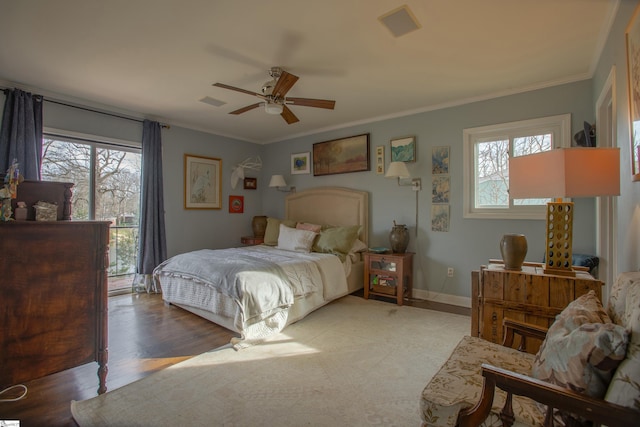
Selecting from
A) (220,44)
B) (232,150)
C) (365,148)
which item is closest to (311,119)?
(365,148)

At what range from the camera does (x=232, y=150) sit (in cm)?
547

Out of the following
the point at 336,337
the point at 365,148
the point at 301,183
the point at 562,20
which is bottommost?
the point at 336,337

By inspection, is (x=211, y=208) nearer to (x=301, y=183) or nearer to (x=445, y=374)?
(x=301, y=183)

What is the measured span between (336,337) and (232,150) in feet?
12.8

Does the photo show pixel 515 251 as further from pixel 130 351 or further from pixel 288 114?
pixel 130 351

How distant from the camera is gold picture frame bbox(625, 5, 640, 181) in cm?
147

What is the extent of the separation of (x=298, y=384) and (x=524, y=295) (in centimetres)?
159

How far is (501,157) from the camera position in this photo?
11.6 feet

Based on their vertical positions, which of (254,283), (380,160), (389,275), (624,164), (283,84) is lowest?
(389,275)

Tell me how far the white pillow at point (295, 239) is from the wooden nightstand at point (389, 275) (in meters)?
0.82

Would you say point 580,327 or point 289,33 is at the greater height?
point 289,33

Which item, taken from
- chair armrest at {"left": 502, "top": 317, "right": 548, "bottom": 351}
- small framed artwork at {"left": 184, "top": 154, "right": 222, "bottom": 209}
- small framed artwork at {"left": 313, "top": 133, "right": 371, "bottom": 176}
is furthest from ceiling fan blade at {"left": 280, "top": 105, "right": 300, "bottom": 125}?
chair armrest at {"left": 502, "top": 317, "right": 548, "bottom": 351}

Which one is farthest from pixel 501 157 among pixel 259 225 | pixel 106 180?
pixel 106 180

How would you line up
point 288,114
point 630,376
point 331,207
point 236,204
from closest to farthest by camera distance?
1. point 630,376
2. point 288,114
3. point 331,207
4. point 236,204
